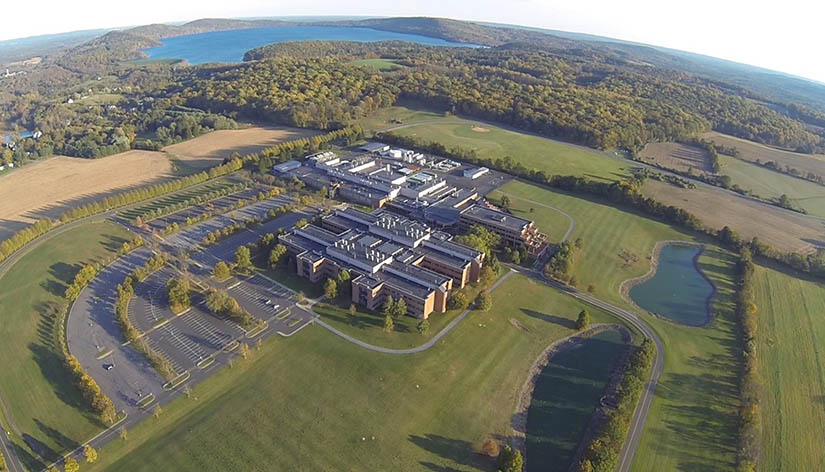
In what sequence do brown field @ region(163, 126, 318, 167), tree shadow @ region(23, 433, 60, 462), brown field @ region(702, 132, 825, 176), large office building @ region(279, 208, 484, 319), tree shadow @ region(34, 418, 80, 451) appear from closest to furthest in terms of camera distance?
tree shadow @ region(23, 433, 60, 462) < tree shadow @ region(34, 418, 80, 451) < large office building @ region(279, 208, 484, 319) < brown field @ region(163, 126, 318, 167) < brown field @ region(702, 132, 825, 176)

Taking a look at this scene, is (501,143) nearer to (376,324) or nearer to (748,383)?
(376,324)

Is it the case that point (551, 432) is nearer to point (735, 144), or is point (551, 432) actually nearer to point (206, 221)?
point (206, 221)

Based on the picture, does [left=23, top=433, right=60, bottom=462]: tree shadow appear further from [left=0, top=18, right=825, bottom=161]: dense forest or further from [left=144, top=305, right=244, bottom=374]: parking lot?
[left=0, top=18, right=825, bottom=161]: dense forest

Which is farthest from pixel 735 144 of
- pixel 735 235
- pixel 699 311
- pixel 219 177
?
pixel 219 177

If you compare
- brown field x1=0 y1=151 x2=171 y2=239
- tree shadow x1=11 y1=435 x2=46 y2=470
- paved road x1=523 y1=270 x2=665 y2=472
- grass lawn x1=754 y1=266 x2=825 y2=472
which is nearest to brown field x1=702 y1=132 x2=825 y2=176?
grass lawn x1=754 y1=266 x2=825 y2=472

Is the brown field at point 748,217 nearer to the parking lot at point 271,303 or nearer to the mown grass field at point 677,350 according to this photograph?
the mown grass field at point 677,350

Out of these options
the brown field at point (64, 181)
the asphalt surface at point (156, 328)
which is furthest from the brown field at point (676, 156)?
the brown field at point (64, 181)

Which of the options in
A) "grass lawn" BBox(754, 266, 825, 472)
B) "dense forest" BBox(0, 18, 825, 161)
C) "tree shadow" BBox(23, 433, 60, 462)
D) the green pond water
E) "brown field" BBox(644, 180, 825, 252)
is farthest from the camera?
"dense forest" BBox(0, 18, 825, 161)

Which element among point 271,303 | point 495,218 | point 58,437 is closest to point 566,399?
point 495,218
